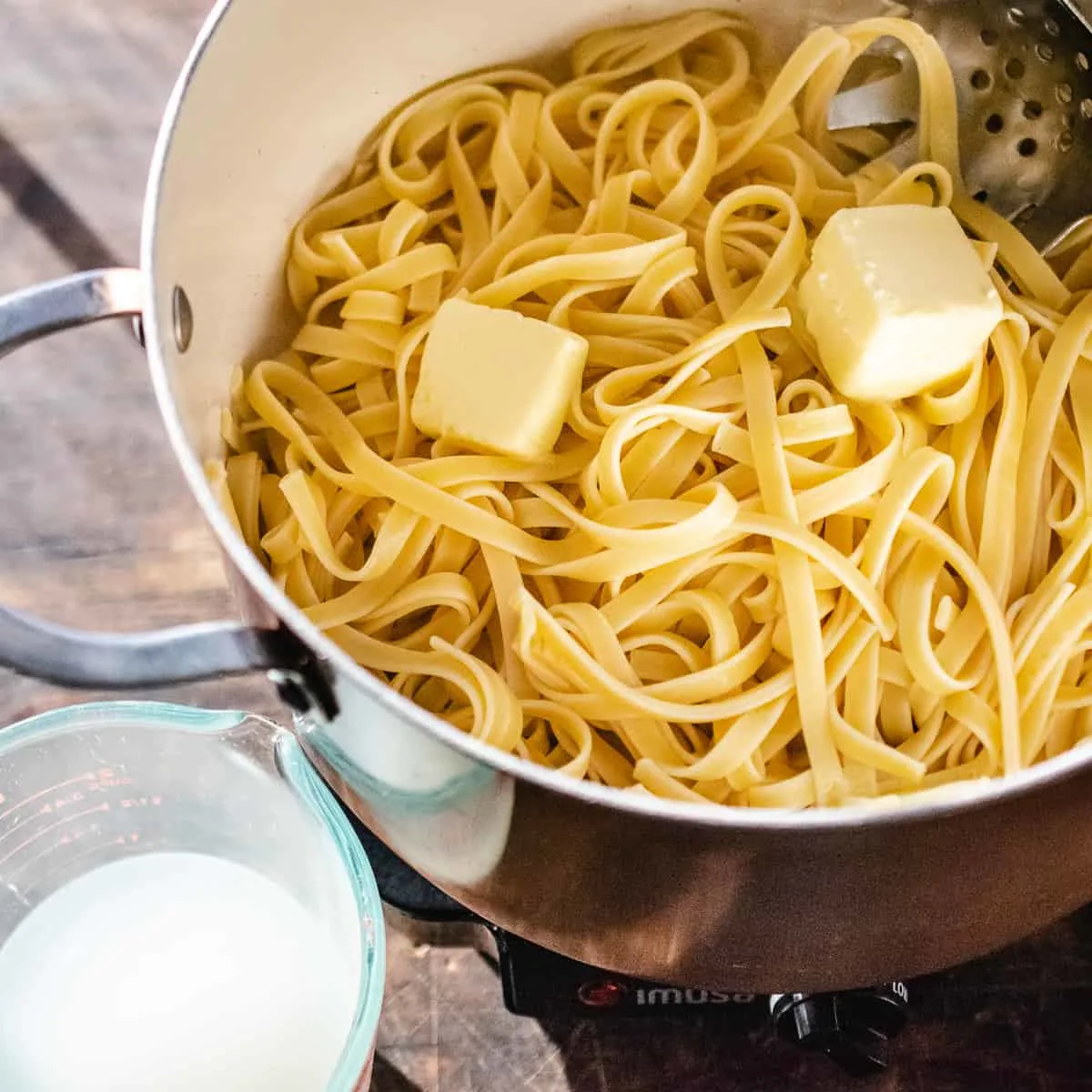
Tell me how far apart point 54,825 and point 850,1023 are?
1.49ft

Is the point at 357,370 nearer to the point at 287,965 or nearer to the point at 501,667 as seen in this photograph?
the point at 501,667

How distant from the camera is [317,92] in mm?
712

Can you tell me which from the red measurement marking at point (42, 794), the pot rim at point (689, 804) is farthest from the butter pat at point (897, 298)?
the red measurement marking at point (42, 794)

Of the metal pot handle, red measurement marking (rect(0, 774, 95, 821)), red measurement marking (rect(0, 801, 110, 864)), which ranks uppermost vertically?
the metal pot handle

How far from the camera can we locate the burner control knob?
0.66 metres

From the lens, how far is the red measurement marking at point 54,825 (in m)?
0.69

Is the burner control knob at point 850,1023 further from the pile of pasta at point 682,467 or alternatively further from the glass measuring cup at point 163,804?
the glass measuring cup at point 163,804

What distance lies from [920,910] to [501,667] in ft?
0.83

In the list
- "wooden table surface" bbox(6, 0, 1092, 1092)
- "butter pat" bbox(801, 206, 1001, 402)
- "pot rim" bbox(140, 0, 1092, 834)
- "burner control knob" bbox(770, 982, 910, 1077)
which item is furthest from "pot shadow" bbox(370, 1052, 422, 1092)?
"butter pat" bbox(801, 206, 1001, 402)

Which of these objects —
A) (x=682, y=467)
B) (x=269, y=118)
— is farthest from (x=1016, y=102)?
(x=269, y=118)

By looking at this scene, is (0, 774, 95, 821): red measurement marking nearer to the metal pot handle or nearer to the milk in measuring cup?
the milk in measuring cup

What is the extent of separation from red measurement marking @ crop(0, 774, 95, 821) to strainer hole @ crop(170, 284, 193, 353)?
0.26 m

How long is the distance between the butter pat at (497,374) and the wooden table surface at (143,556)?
20 cm

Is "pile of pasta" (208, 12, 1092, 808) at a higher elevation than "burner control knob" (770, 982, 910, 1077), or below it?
higher
